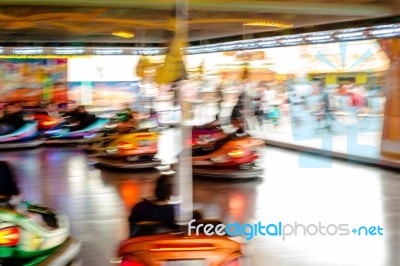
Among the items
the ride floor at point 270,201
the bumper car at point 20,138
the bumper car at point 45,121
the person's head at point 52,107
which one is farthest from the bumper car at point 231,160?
the person's head at point 52,107

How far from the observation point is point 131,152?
902 centimetres

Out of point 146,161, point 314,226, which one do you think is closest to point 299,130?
point 146,161

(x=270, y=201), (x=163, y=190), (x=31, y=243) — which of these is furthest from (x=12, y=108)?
(x=163, y=190)

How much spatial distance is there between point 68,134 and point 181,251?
9774mm

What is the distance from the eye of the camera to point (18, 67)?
14719 mm

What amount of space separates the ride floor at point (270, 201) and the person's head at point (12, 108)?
3.05 metres

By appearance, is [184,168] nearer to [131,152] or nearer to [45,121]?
[131,152]

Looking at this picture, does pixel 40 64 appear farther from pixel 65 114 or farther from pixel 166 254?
pixel 166 254

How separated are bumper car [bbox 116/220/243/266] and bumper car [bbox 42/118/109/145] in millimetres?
9443

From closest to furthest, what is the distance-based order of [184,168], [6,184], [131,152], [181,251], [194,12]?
1. [181,251]
2. [184,168]
3. [6,184]
4. [194,12]
5. [131,152]

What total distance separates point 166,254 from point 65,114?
1037 centimetres

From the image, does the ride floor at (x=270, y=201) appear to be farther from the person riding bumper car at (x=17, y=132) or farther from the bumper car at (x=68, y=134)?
the bumper car at (x=68, y=134)

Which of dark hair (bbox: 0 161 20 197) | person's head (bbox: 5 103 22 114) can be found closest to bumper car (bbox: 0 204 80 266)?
dark hair (bbox: 0 161 20 197)

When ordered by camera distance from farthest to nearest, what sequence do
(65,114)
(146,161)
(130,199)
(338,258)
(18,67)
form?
(18,67) < (65,114) < (146,161) < (130,199) < (338,258)
